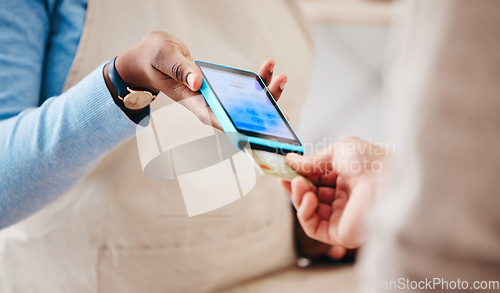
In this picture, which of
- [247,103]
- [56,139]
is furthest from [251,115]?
[56,139]

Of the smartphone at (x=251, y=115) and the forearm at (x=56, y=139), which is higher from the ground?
the smartphone at (x=251, y=115)

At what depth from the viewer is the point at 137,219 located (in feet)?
1.14

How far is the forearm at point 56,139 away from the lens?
0.90 feet

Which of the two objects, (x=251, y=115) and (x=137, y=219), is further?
(x=137, y=219)

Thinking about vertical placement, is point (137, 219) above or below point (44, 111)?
below

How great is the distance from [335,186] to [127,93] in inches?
6.0

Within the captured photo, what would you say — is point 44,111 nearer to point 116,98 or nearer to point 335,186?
point 116,98

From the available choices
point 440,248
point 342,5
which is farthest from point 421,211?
point 342,5

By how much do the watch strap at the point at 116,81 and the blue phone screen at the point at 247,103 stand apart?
2.3 inches

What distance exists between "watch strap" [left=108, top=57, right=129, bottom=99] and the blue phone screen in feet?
0.19

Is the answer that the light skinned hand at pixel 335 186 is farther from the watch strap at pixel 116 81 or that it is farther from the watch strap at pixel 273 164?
the watch strap at pixel 116 81

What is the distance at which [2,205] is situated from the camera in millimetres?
297

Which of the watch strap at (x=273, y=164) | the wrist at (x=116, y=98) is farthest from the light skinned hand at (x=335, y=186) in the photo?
the wrist at (x=116, y=98)

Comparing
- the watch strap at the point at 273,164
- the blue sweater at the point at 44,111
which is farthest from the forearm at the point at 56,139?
the watch strap at the point at 273,164
